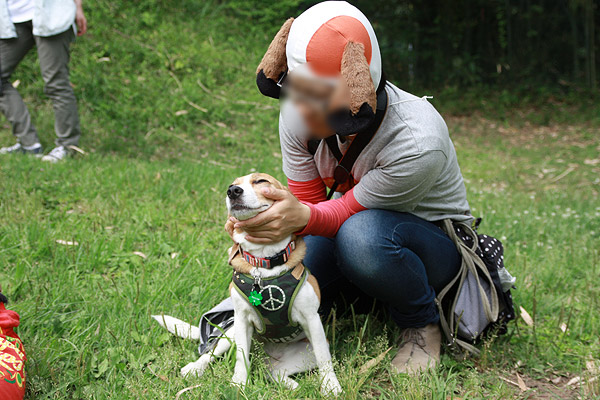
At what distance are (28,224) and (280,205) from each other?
188 cm

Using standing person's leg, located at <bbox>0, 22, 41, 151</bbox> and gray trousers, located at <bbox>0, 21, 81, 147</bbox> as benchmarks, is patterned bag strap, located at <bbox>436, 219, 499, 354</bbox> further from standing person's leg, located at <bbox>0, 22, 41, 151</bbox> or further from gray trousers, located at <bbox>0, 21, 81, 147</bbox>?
standing person's leg, located at <bbox>0, 22, 41, 151</bbox>

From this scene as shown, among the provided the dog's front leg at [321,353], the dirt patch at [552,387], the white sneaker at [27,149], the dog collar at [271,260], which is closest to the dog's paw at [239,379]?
the dog's front leg at [321,353]

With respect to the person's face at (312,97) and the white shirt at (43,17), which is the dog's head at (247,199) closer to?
the person's face at (312,97)

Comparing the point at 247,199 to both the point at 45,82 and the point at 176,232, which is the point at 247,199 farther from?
the point at 45,82

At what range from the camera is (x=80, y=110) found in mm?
5684

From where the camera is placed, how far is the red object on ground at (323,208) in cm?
197

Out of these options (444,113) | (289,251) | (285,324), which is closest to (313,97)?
(289,251)

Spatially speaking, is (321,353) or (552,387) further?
(552,387)

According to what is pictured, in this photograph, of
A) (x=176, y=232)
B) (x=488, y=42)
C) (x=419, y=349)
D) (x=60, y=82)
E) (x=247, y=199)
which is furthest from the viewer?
(x=488, y=42)

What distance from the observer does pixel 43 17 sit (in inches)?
166

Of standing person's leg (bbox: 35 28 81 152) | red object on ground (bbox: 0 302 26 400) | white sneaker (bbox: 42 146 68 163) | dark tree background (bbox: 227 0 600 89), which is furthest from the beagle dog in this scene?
dark tree background (bbox: 227 0 600 89)

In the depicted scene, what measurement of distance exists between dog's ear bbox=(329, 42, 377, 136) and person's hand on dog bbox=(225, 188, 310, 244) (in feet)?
1.03

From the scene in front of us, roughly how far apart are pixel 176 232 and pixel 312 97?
5.44ft

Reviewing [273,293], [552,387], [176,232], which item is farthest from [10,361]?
[552,387]
